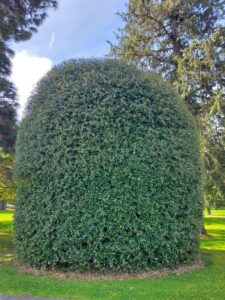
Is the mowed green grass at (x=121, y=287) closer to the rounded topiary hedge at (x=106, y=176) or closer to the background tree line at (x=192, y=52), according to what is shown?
the rounded topiary hedge at (x=106, y=176)

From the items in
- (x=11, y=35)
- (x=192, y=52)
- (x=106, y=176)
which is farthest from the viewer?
(x=192, y=52)

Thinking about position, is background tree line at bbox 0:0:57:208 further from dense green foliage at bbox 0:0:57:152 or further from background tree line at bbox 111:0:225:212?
background tree line at bbox 111:0:225:212

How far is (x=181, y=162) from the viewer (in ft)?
20.2

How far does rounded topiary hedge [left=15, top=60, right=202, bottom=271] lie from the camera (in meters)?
5.61

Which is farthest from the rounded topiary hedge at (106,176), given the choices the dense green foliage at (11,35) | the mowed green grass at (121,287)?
the dense green foliage at (11,35)

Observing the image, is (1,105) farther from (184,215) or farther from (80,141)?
(184,215)

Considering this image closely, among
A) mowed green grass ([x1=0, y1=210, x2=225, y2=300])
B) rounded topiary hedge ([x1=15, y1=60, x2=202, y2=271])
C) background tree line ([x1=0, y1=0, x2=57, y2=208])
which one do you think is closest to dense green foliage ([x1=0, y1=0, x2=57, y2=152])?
background tree line ([x1=0, y1=0, x2=57, y2=208])

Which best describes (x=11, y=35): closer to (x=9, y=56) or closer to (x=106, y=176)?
(x=9, y=56)

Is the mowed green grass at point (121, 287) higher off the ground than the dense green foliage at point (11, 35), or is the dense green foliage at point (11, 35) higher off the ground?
the dense green foliage at point (11, 35)

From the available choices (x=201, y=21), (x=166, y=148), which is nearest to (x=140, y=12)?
(x=201, y=21)

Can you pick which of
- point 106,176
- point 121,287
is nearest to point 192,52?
point 106,176

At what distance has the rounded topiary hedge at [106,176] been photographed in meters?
5.61

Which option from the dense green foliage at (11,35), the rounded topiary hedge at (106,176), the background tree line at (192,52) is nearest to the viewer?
the rounded topiary hedge at (106,176)

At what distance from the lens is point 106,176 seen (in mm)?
5715
